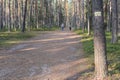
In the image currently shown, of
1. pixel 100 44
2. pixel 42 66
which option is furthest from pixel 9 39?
pixel 100 44

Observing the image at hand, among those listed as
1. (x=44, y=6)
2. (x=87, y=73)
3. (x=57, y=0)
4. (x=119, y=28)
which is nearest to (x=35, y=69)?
(x=87, y=73)

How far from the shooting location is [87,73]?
10.8m

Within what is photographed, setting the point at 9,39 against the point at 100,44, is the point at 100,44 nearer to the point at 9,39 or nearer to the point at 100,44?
the point at 100,44

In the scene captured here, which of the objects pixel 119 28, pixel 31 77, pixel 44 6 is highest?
pixel 44 6

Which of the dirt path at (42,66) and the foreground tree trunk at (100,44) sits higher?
the foreground tree trunk at (100,44)

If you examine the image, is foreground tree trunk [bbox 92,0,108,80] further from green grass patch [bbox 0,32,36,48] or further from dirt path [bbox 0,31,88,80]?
green grass patch [bbox 0,32,36,48]

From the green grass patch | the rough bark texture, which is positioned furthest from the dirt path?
the green grass patch

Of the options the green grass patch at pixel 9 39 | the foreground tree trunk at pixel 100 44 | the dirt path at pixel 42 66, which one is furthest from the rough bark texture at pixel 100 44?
the green grass patch at pixel 9 39

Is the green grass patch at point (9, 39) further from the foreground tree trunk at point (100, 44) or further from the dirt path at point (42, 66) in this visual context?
the foreground tree trunk at point (100, 44)

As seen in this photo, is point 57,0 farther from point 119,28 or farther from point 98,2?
point 98,2

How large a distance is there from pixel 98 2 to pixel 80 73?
10.1 ft

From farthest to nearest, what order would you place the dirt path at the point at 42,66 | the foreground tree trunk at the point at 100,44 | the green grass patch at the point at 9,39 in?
1. the green grass patch at the point at 9,39
2. the dirt path at the point at 42,66
3. the foreground tree trunk at the point at 100,44

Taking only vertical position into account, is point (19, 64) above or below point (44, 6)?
below

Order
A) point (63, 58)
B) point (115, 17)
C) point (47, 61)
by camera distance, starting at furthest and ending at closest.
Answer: point (115, 17) < point (63, 58) < point (47, 61)
